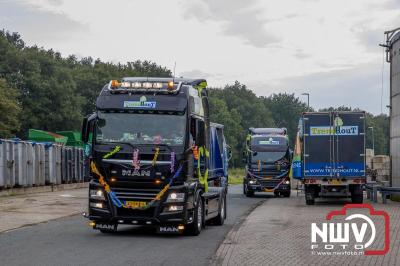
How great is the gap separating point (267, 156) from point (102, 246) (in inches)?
940

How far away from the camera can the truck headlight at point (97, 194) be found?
15.8 metres

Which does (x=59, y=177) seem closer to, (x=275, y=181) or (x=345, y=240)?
(x=275, y=181)

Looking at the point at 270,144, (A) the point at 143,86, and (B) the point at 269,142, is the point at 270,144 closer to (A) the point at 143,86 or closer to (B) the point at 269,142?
(B) the point at 269,142

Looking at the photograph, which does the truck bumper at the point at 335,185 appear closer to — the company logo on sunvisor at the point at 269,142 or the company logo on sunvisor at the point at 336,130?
the company logo on sunvisor at the point at 336,130

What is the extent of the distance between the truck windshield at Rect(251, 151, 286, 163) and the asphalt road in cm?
1826

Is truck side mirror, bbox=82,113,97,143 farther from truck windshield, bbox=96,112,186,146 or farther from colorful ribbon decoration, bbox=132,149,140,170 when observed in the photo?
colorful ribbon decoration, bbox=132,149,140,170

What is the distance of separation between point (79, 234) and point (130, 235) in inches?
51.0

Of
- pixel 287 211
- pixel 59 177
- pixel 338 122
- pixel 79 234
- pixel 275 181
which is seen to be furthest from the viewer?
pixel 59 177

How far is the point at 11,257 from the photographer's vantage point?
12.8 meters

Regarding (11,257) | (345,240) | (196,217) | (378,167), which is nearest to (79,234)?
(196,217)

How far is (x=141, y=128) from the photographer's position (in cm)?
1582

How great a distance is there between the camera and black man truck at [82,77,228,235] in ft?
51.1

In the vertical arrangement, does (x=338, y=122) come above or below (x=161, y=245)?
above

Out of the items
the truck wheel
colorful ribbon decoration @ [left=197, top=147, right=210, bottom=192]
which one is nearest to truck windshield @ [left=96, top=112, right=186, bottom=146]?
colorful ribbon decoration @ [left=197, top=147, right=210, bottom=192]
